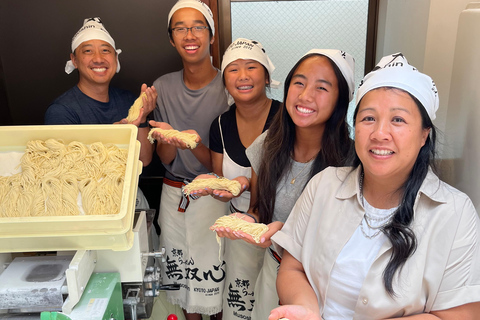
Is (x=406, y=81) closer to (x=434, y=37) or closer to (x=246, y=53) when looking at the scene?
(x=434, y=37)

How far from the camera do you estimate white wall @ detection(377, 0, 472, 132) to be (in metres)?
1.83

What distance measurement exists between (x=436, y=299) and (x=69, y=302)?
3.81ft

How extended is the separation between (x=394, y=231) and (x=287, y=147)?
722 millimetres

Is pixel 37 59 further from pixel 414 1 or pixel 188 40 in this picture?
pixel 414 1

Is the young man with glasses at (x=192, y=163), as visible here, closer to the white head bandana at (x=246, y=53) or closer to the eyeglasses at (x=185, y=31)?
the eyeglasses at (x=185, y=31)

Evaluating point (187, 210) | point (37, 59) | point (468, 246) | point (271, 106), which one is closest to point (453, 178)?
point (468, 246)

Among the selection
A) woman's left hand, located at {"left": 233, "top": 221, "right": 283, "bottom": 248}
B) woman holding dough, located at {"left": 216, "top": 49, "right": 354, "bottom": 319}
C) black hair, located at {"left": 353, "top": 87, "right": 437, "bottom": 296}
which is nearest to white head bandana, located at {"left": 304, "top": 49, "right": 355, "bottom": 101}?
woman holding dough, located at {"left": 216, "top": 49, "right": 354, "bottom": 319}

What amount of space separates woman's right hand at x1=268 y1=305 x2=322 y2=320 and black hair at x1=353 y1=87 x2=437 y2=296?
0.83 feet

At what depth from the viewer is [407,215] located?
1334 millimetres

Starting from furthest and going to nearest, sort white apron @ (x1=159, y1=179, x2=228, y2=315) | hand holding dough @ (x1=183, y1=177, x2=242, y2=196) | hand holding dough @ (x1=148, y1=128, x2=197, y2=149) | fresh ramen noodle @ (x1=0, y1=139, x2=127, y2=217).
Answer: white apron @ (x1=159, y1=179, x2=228, y2=315) → hand holding dough @ (x1=148, y1=128, x2=197, y2=149) → hand holding dough @ (x1=183, y1=177, x2=242, y2=196) → fresh ramen noodle @ (x1=0, y1=139, x2=127, y2=217)

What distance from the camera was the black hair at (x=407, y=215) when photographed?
1289 mm

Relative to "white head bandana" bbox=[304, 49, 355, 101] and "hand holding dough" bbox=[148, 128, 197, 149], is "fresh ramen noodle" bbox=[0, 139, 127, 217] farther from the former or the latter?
"white head bandana" bbox=[304, 49, 355, 101]

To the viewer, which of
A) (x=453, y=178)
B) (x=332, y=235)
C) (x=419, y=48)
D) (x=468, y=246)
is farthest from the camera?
(x=419, y=48)

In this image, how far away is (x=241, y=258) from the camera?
88.7 inches
